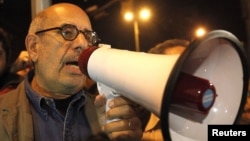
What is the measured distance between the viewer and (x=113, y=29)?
1520 centimetres

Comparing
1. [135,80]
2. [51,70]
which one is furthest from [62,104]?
[135,80]

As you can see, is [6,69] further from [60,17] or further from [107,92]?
[107,92]

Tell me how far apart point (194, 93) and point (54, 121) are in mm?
1136

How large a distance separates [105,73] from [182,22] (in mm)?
12982

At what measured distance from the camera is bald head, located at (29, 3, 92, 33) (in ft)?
6.49

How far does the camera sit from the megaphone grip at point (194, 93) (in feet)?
2.97

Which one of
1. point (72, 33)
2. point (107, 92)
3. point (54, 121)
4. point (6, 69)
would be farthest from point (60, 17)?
point (6, 69)

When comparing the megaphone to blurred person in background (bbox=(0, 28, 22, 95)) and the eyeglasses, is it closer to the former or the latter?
the eyeglasses

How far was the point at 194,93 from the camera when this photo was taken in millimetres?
912

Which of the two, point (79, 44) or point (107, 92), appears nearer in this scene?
point (107, 92)

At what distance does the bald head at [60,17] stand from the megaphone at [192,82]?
2.72ft

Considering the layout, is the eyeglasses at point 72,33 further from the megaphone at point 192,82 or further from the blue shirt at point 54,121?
the megaphone at point 192,82

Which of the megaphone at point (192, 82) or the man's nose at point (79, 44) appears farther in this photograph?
the man's nose at point (79, 44)

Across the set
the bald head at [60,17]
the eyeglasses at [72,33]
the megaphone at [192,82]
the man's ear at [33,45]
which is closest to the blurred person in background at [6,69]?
the man's ear at [33,45]
